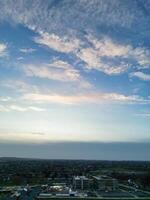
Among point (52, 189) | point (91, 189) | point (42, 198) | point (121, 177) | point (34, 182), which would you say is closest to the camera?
point (42, 198)

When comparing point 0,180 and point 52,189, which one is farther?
point 0,180

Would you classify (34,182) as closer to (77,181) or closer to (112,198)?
(77,181)

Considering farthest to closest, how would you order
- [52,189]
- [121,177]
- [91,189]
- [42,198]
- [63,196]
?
[121,177] < [91,189] < [52,189] < [63,196] < [42,198]

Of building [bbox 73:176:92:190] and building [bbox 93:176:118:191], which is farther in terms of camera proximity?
building [bbox 73:176:92:190]

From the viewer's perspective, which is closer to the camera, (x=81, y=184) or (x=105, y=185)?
(x=105, y=185)

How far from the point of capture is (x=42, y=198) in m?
55.2

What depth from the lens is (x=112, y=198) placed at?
56.8 m

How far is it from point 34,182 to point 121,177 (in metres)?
25.7

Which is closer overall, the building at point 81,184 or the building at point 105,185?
the building at point 105,185

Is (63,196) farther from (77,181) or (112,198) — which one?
(77,181)

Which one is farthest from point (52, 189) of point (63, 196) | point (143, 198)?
point (143, 198)

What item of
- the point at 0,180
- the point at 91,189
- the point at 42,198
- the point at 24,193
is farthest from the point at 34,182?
the point at 42,198

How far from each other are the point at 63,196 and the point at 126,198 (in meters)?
10.00

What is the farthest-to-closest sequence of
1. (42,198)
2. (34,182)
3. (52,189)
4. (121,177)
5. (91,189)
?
(121,177)
(34,182)
(91,189)
(52,189)
(42,198)
